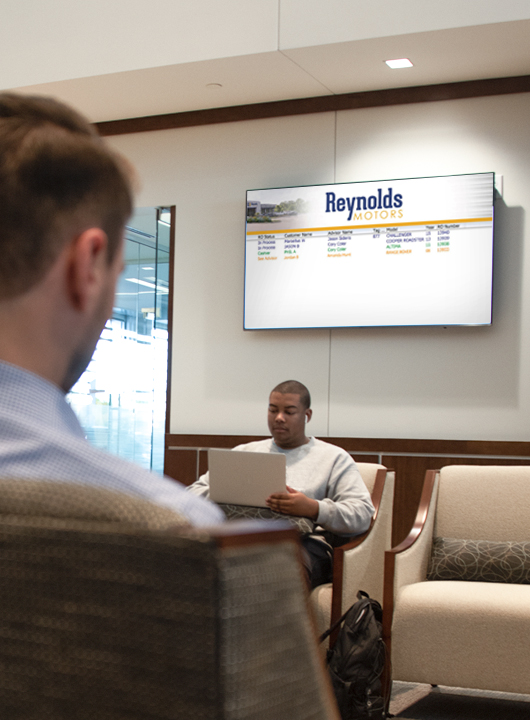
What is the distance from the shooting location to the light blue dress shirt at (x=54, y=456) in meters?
0.40

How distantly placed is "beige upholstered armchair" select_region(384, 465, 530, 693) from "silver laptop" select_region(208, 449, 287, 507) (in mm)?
588

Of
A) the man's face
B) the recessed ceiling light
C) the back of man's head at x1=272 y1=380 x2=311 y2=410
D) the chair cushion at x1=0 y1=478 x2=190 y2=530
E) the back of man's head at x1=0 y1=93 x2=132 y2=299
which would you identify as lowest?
the man's face

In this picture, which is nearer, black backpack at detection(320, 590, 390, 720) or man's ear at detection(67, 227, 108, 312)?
man's ear at detection(67, 227, 108, 312)

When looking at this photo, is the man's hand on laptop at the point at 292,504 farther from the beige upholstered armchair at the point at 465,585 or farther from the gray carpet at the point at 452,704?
the gray carpet at the point at 452,704

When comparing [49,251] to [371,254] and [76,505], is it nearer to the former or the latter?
[76,505]

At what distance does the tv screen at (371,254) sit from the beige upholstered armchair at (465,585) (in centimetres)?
148

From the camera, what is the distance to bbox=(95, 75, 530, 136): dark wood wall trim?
17.0ft

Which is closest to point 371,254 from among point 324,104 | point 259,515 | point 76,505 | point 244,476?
point 324,104

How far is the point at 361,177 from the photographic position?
5.50m

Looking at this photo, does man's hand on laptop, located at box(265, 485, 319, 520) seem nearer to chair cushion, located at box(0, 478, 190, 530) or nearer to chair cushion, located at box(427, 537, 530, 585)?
chair cushion, located at box(427, 537, 530, 585)

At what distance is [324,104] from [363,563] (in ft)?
11.0

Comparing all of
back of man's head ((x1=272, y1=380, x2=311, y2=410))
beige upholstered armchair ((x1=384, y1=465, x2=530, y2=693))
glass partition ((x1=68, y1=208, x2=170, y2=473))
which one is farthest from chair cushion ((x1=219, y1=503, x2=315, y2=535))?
glass partition ((x1=68, y1=208, x2=170, y2=473))

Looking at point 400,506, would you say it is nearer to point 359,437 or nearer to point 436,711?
point 359,437

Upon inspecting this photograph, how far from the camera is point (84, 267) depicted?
52 centimetres
